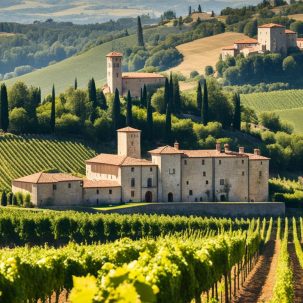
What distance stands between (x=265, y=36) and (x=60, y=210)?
80674 mm

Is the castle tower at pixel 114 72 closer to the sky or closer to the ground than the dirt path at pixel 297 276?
closer to the sky

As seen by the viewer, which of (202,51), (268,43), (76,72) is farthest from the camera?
(76,72)

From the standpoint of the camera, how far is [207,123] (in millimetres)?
97000

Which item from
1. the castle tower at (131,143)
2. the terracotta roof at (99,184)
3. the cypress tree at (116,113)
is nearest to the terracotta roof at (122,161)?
the terracotta roof at (99,184)

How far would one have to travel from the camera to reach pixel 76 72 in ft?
583

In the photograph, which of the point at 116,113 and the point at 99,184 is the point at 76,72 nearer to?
the point at 116,113

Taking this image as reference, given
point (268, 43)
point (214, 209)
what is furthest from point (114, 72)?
point (268, 43)

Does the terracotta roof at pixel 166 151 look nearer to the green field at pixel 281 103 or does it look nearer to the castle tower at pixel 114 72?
the castle tower at pixel 114 72

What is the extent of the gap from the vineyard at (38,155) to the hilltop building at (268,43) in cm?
6156

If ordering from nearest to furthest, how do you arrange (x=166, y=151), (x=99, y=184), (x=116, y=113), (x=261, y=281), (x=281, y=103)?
(x=261, y=281) → (x=99, y=184) → (x=166, y=151) → (x=116, y=113) → (x=281, y=103)

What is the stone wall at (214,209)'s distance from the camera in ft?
244

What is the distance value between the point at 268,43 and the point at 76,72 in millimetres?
36551

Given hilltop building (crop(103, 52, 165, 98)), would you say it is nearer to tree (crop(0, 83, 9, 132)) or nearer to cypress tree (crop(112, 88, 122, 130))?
cypress tree (crop(112, 88, 122, 130))

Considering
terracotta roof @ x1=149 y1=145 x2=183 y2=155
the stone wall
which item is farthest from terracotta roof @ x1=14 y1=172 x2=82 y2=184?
terracotta roof @ x1=149 y1=145 x2=183 y2=155
